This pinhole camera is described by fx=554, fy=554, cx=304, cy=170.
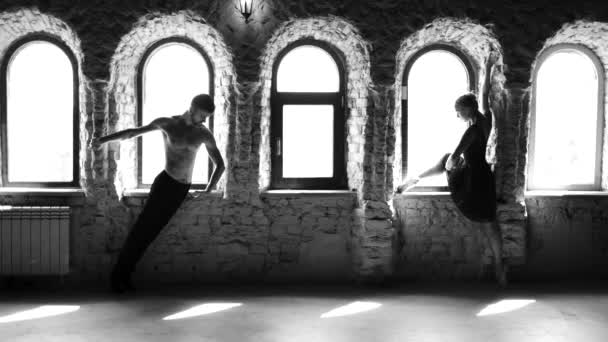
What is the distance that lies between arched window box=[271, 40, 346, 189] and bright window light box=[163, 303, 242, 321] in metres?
1.46

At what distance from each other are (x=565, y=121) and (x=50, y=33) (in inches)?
203

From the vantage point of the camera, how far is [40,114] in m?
5.36

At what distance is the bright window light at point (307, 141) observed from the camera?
5.52 metres

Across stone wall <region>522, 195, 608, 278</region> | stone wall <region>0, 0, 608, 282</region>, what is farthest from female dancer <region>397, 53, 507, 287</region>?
stone wall <region>522, 195, 608, 278</region>

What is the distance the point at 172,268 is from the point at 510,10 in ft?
13.1

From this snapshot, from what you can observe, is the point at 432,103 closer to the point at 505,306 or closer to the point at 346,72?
the point at 346,72

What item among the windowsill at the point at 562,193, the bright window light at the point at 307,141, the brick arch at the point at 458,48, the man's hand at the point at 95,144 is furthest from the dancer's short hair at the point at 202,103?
the windowsill at the point at 562,193

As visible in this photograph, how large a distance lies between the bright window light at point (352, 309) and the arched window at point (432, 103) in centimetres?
156

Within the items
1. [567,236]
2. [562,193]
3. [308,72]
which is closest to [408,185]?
[308,72]

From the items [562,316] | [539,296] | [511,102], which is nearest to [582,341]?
[562,316]

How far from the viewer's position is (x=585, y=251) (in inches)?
217

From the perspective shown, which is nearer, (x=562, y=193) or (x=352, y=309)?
(x=352, y=309)

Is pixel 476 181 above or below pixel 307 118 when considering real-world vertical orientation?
below

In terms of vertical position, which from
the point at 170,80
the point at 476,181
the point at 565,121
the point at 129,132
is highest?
the point at 170,80
